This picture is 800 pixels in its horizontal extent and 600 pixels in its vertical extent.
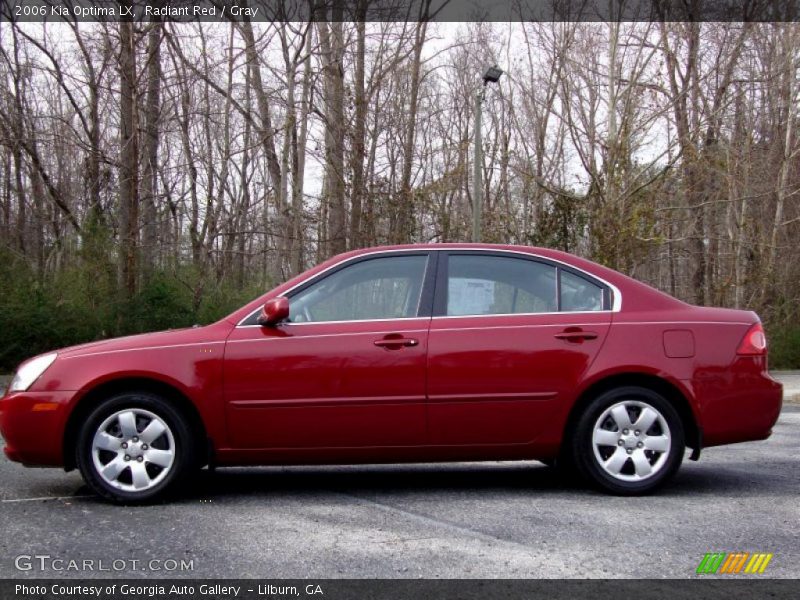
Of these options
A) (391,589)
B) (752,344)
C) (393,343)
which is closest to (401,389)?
(393,343)

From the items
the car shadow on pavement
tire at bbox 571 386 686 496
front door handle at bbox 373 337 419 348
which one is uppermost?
front door handle at bbox 373 337 419 348

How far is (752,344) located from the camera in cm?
550

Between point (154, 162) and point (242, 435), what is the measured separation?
624 inches

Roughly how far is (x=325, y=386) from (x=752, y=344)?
9.01ft

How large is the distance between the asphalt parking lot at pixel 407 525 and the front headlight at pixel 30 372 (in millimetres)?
721

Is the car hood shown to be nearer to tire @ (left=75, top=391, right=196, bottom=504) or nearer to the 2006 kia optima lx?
the 2006 kia optima lx

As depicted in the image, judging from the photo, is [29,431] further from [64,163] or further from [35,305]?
[64,163]

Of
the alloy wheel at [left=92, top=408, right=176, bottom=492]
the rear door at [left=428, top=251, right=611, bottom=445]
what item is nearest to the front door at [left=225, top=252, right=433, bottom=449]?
the rear door at [left=428, top=251, right=611, bottom=445]

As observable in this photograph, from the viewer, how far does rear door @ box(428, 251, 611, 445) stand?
17.3 feet

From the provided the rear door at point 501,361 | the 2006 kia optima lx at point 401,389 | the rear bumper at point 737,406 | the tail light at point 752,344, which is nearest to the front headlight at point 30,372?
the 2006 kia optima lx at point 401,389

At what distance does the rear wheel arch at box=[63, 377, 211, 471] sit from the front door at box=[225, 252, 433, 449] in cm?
21

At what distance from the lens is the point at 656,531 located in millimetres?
4531

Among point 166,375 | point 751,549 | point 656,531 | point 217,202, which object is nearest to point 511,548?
point 656,531

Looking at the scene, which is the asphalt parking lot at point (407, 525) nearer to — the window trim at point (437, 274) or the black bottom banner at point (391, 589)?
the black bottom banner at point (391, 589)
